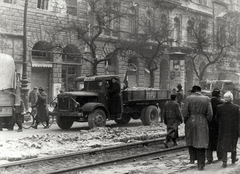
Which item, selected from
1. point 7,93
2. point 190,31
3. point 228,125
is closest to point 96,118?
point 7,93

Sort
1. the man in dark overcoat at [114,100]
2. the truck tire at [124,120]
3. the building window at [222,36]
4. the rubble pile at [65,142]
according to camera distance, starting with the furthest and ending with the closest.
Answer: the building window at [222,36] < the truck tire at [124,120] < the man in dark overcoat at [114,100] < the rubble pile at [65,142]

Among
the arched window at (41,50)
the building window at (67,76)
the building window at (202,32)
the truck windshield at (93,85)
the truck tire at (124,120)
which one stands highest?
the building window at (202,32)

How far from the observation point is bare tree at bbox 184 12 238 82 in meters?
35.2

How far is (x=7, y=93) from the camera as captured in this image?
1391 centimetres

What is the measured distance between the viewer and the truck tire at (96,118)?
15.2 m

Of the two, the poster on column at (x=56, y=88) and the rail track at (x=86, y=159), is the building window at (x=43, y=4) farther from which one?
the rail track at (x=86, y=159)

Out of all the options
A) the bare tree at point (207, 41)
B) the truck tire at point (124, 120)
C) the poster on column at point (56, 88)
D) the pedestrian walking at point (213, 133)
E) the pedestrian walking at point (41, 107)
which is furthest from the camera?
the bare tree at point (207, 41)

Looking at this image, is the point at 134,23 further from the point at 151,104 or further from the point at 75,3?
the point at 151,104

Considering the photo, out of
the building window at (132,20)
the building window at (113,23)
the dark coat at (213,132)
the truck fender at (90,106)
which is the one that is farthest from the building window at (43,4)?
the dark coat at (213,132)

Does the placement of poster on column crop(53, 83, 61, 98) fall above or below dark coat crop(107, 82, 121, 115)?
above

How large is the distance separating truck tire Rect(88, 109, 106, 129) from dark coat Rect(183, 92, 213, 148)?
7231 millimetres

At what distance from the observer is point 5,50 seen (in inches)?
918

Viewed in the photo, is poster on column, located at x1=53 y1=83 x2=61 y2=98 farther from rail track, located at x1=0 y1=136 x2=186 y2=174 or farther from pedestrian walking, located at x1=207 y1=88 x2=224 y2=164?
pedestrian walking, located at x1=207 y1=88 x2=224 y2=164

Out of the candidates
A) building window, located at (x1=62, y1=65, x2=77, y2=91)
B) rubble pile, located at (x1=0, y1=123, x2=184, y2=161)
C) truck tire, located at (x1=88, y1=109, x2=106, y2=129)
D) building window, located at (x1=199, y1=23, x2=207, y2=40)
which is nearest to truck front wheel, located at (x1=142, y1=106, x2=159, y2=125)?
rubble pile, located at (x1=0, y1=123, x2=184, y2=161)
